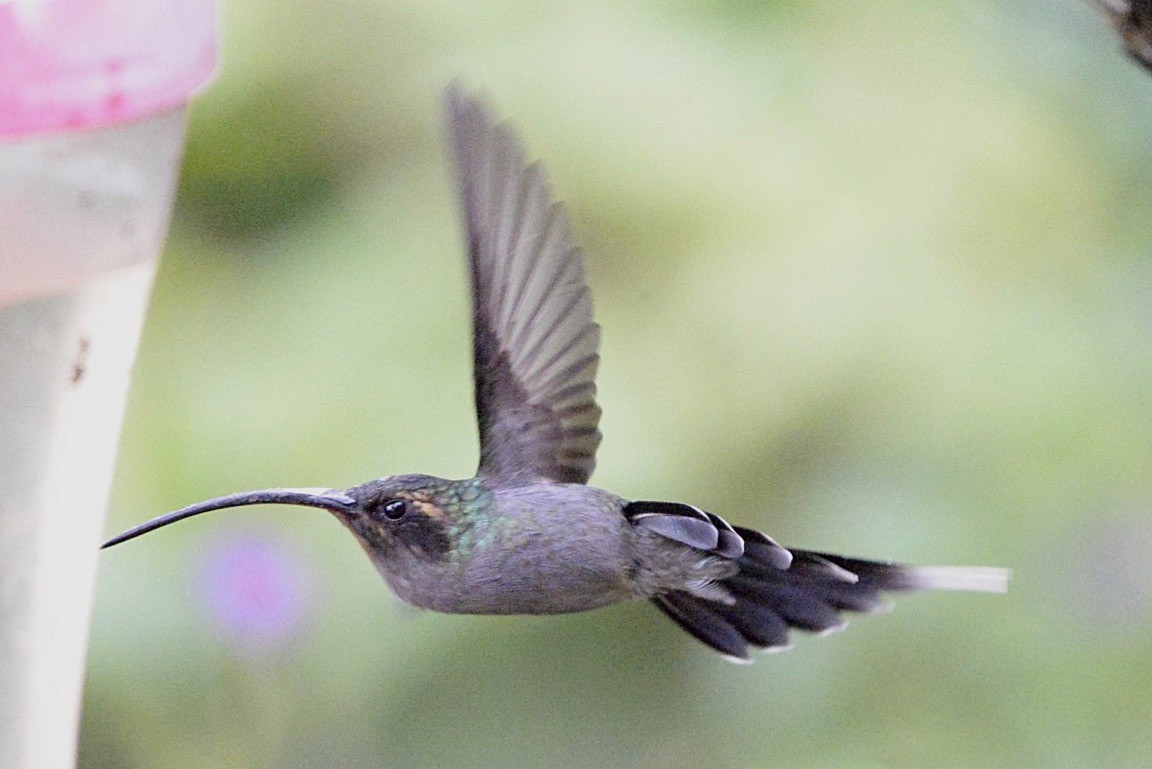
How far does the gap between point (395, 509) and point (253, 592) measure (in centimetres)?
111

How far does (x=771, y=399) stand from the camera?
84.2 inches

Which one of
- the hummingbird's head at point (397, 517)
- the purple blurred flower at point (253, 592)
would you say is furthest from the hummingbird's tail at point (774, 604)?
the purple blurred flower at point (253, 592)

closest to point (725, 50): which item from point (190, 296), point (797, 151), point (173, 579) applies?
point (797, 151)

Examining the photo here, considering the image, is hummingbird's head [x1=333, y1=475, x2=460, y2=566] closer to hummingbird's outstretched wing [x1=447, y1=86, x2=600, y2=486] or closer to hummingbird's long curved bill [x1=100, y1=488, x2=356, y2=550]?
hummingbird's long curved bill [x1=100, y1=488, x2=356, y2=550]

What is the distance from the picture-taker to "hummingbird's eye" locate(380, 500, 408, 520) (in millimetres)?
1057

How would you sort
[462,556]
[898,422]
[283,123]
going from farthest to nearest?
1. [283,123]
2. [898,422]
3. [462,556]

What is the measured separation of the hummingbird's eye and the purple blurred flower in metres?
1.05

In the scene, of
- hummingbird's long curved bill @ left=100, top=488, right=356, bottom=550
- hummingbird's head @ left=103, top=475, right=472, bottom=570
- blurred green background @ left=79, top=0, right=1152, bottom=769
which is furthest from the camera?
blurred green background @ left=79, top=0, right=1152, bottom=769

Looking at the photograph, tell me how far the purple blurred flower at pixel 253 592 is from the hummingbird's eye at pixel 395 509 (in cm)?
105

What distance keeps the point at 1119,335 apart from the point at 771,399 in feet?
1.54

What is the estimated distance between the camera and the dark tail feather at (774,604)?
1320 mm

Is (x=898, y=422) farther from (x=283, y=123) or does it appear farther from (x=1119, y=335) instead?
(x=283, y=123)

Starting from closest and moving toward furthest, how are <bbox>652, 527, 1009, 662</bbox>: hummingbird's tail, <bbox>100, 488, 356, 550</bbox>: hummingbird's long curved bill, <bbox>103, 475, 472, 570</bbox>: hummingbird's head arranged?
<bbox>100, 488, 356, 550</bbox>: hummingbird's long curved bill
<bbox>103, 475, 472, 570</bbox>: hummingbird's head
<bbox>652, 527, 1009, 662</bbox>: hummingbird's tail

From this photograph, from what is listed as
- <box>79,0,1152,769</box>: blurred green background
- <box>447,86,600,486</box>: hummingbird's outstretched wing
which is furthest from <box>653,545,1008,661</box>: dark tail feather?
<box>79,0,1152,769</box>: blurred green background
